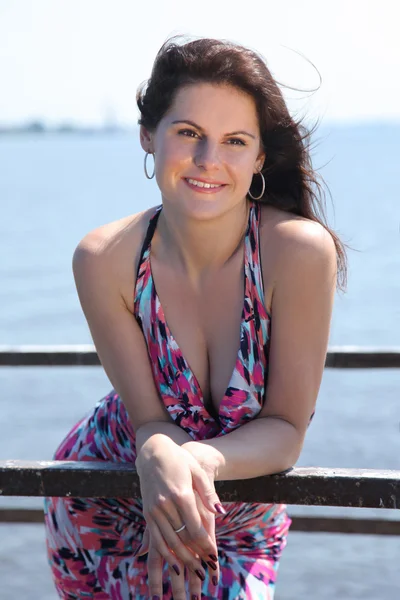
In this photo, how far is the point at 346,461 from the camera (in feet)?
31.0

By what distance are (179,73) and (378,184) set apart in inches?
1905

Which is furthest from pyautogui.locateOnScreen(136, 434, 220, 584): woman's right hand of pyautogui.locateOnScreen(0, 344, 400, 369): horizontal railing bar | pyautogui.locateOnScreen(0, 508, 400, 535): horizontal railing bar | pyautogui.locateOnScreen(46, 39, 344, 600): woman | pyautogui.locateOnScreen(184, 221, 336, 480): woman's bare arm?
pyautogui.locateOnScreen(0, 508, 400, 535): horizontal railing bar

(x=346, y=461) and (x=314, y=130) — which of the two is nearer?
(x=314, y=130)

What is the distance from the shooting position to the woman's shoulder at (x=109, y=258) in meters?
2.61

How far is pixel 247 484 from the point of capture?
2.04 m

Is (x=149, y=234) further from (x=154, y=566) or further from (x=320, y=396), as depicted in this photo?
(x=320, y=396)

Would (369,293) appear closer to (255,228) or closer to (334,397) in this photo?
(334,397)

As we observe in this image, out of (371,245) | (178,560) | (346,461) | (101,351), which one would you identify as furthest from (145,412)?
(371,245)

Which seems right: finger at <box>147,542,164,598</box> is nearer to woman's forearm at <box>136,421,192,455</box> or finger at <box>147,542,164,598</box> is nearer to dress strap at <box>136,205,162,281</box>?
woman's forearm at <box>136,421,192,455</box>

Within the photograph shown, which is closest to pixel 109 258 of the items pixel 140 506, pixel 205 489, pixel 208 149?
pixel 208 149

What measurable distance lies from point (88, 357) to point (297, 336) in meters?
1.60

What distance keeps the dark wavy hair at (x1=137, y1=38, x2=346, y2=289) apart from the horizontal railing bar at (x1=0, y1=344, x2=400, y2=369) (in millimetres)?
1070

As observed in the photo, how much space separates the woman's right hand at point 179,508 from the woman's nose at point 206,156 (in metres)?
0.76

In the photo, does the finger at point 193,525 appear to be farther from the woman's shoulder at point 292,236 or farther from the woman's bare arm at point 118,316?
the woman's shoulder at point 292,236
